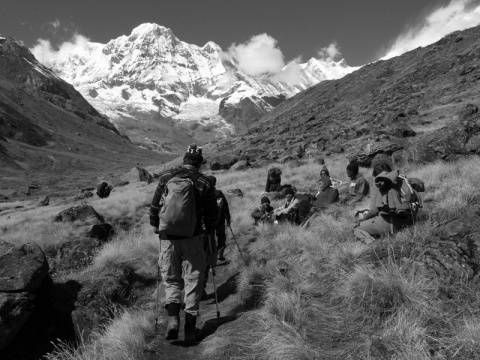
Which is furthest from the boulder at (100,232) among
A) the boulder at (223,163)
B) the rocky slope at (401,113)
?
the boulder at (223,163)

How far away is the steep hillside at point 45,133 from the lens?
281ft

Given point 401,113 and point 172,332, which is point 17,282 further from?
point 401,113

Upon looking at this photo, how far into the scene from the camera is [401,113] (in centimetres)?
2612

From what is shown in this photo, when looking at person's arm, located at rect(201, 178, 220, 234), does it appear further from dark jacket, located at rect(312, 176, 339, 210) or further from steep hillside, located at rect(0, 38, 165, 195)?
steep hillside, located at rect(0, 38, 165, 195)

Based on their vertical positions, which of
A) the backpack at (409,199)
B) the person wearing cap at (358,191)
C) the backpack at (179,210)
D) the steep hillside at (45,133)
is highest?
the steep hillside at (45,133)

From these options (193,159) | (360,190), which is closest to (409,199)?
(193,159)

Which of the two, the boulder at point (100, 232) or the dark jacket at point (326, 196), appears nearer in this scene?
the dark jacket at point (326, 196)

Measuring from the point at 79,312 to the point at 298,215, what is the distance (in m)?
5.35

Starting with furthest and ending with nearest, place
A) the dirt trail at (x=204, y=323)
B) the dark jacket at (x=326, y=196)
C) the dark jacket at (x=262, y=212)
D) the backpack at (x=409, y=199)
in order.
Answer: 1. the dark jacket at (x=262, y=212)
2. the dark jacket at (x=326, y=196)
3. the backpack at (x=409, y=199)
4. the dirt trail at (x=204, y=323)

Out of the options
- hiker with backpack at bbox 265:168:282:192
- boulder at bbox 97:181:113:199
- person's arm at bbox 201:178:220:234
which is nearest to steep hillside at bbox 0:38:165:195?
boulder at bbox 97:181:113:199

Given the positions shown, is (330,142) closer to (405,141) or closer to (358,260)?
(405,141)

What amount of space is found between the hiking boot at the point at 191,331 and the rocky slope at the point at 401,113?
10.6 meters

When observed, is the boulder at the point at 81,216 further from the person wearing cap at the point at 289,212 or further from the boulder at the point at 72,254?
the person wearing cap at the point at 289,212

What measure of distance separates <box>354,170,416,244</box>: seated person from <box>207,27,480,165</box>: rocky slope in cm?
736
